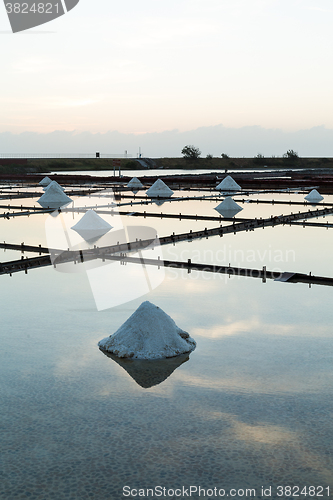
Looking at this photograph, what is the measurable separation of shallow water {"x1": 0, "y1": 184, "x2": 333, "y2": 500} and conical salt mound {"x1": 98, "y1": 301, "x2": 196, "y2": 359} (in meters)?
0.21

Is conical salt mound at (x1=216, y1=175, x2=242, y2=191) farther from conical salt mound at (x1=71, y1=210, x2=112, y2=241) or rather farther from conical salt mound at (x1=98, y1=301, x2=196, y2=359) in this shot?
conical salt mound at (x1=98, y1=301, x2=196, y2=359)

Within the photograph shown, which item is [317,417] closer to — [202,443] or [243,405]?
[243,405]

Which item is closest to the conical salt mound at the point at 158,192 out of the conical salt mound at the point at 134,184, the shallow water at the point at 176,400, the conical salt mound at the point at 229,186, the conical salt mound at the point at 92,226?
the conical salt mound at the point at 229,186

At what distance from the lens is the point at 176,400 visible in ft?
16.9

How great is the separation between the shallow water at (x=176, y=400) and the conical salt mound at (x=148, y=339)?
211 mm

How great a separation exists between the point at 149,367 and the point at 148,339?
0.47 m

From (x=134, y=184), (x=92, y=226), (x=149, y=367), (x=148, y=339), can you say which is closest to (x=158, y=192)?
(x=134, y=184)

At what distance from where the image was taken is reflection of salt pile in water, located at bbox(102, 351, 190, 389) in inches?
222

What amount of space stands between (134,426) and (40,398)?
1.12 metres

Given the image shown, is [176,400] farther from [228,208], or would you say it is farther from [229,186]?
[229,186]

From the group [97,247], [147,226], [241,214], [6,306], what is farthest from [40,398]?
[241,214]

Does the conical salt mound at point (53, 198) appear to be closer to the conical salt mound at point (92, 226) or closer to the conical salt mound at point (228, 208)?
the conical salt mound at point (228, 208)

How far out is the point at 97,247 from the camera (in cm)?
1398

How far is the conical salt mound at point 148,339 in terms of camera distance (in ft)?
20.5
